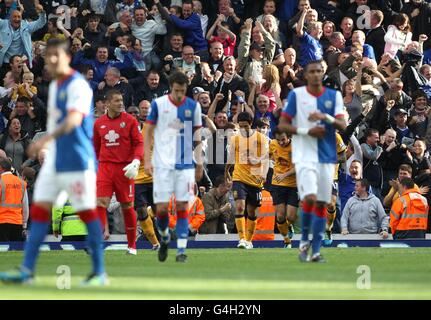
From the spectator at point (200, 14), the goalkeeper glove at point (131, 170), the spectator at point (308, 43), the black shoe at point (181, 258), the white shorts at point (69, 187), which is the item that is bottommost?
the black shoe at point (181, 258)

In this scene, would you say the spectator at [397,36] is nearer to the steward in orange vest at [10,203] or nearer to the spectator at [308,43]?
the spectator at [308,43]

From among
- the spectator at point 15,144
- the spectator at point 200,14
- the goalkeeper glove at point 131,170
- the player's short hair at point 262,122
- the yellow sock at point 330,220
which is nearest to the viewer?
the goalkeeper glove at point 131,170

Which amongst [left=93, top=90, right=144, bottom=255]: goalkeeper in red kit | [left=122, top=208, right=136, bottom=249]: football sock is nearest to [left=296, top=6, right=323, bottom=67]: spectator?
[left=93, top=90, right=144, bottom=255]: goalkeeper in red kit

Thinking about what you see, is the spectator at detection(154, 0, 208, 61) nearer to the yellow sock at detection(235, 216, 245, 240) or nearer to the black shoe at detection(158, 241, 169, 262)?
the yellow sock at detection(235, 216, 245, 240)

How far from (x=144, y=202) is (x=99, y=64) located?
6.98 m

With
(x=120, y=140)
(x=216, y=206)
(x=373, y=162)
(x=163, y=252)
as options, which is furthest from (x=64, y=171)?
(x=373, y=162)

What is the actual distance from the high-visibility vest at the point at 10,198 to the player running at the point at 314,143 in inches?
309

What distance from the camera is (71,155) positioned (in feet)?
43.4

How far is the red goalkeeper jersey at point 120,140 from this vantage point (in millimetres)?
19750

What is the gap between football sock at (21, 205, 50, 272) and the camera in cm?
1309

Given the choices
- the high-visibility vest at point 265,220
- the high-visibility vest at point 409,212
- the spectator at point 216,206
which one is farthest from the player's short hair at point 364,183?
Answer: the spectator at point 216,206

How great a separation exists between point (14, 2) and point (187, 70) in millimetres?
4589

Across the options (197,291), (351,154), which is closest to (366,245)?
(351,154)

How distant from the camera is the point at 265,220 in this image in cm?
2430
